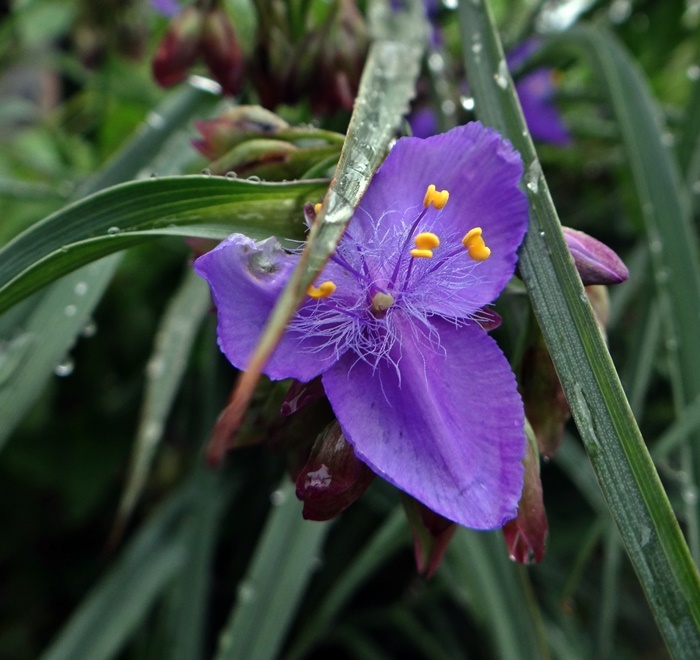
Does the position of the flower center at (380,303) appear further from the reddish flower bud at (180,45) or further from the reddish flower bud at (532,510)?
the reddish flower bud at (180,45)

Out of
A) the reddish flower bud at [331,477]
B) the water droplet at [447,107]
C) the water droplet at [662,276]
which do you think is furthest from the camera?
the water droplet at [447,107]

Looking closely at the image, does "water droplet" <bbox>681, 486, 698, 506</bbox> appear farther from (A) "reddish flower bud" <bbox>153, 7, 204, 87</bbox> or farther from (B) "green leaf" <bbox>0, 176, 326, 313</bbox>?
(A) "reddish flower bud" <bbox>153, 7, 204, 87</bbox>

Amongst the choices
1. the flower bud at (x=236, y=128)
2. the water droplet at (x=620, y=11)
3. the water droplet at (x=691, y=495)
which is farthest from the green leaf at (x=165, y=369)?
the water droplet at (x=620, y=11)

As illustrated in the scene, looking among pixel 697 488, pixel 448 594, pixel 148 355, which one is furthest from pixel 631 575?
pixel 148 355

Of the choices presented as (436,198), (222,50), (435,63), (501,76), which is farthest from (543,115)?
(436,198)

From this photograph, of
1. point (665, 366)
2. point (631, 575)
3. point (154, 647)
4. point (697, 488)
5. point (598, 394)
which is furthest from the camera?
point (631, 575)

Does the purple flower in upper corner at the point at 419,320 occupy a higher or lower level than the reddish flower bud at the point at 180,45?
lower

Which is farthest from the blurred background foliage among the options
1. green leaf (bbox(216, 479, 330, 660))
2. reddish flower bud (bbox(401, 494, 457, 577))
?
reddish flower bud (bbox(401, 494, 457, 577))

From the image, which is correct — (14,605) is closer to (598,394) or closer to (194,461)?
(194,461)
